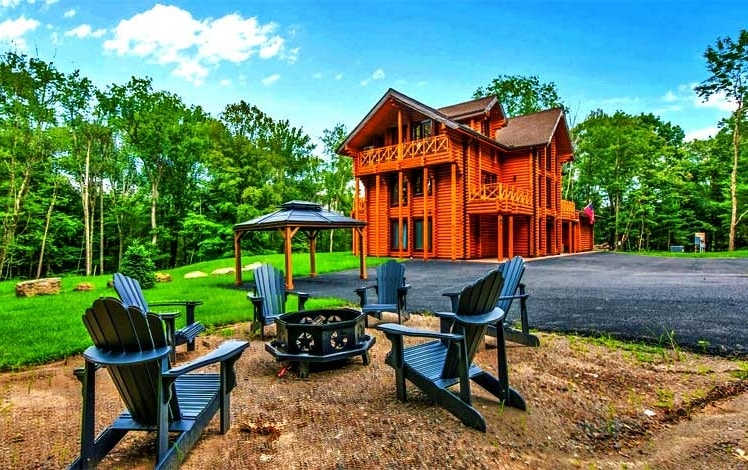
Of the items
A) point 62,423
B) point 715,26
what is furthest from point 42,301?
point 715,26

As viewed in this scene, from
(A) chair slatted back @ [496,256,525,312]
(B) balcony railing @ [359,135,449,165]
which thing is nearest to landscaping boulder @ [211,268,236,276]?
(B) balcony railing @ [359,135,449,165]

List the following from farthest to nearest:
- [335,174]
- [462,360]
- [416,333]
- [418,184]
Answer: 1. [335,174]
2. [418,184]
3. [416,333]
4. [462,360]

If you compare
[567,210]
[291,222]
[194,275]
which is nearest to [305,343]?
→ [291,222]

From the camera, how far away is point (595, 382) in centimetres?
341

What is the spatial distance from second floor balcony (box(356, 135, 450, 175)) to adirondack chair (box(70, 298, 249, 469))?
15834 mm

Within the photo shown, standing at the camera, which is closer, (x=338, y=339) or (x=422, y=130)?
(x=338, y=339)

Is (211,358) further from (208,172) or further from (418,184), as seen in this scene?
(208,172)

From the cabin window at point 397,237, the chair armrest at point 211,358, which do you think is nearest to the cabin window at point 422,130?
the cabin window at point 397,237

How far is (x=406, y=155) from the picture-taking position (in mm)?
→ 18391

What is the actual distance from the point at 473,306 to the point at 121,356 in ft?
6.76

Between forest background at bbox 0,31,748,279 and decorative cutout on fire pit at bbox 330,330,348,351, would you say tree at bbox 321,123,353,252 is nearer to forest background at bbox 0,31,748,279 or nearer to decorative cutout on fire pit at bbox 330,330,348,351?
forest background at bbox 0,31,748,279

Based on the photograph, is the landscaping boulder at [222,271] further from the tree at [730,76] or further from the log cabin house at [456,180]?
the tree at [730,76]

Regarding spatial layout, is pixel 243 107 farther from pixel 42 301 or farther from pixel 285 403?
pixel 285 403

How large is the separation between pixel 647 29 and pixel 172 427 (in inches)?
1034
